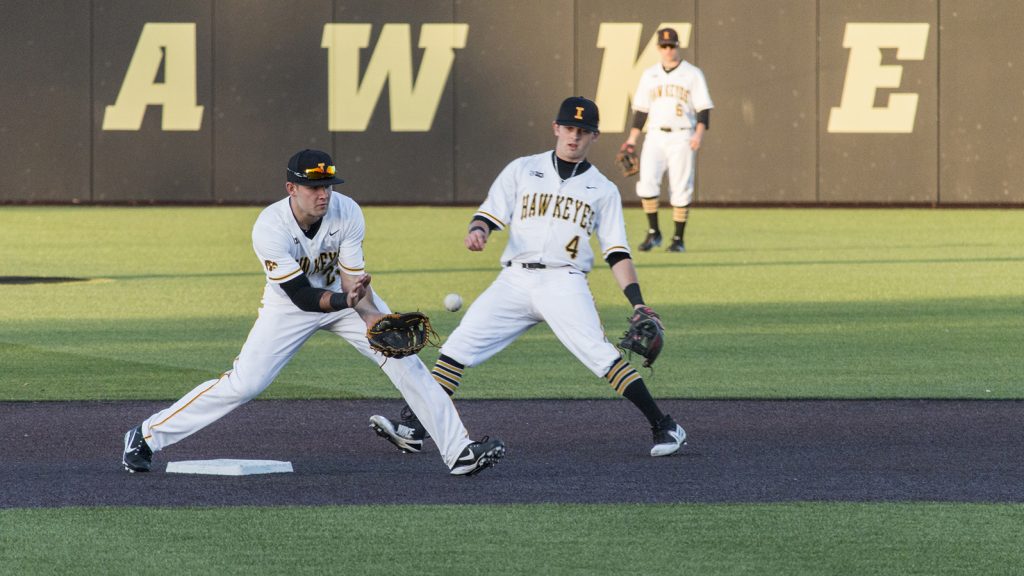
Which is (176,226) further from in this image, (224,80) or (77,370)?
(77,370)

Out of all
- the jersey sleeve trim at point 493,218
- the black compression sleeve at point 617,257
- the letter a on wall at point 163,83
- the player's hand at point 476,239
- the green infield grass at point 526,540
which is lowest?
the green infield grass at point 526,540

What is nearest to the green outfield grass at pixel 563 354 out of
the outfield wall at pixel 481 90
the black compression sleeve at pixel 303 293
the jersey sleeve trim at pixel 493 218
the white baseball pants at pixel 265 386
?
the white baseball pants at pixel 265 386

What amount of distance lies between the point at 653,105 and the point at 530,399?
1029cm

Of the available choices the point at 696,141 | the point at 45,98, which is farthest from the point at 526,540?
the point at 45,98

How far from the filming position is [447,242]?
21047mm

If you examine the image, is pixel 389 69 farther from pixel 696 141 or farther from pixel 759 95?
pixel 696 141

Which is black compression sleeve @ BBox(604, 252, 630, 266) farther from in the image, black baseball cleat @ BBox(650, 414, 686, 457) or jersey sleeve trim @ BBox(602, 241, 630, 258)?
black baseball cleat @ BBox(650, 414, 686, 457)

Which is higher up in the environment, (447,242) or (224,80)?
(224,80)

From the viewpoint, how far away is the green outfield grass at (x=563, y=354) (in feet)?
19.6

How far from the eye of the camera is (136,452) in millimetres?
7438

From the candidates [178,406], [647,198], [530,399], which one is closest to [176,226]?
[647,198]

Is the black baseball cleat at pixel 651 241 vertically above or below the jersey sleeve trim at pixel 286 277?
Result: below

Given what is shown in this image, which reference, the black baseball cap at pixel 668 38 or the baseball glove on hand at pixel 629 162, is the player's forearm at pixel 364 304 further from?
the black baseball cap at pixel 668 38

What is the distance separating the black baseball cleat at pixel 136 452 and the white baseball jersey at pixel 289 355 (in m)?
0.03
